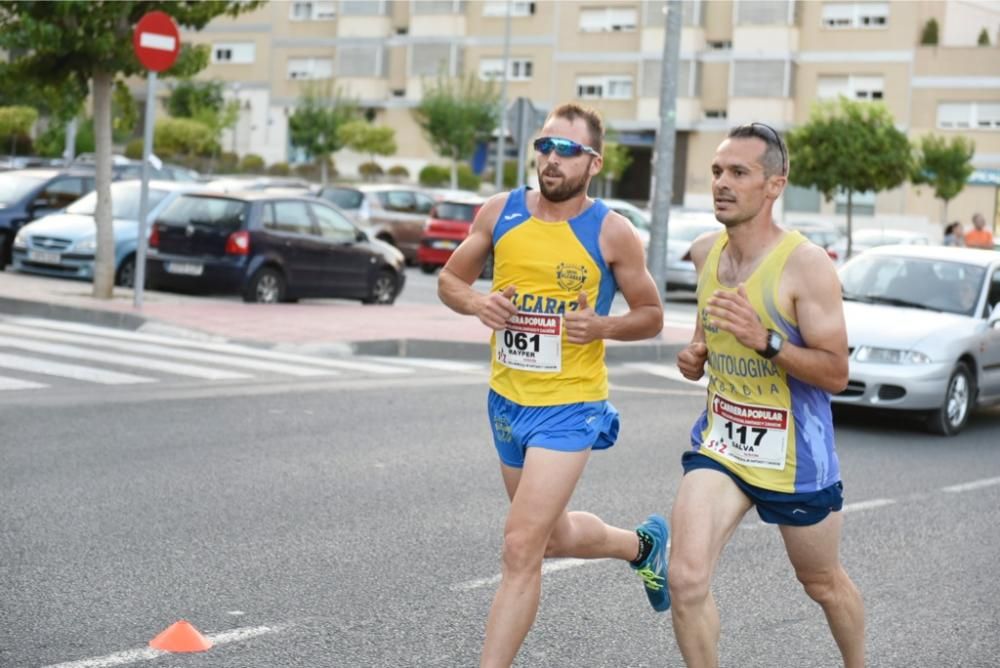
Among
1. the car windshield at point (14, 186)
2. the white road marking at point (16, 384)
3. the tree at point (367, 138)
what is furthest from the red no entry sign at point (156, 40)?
the tree at point (367, 138)

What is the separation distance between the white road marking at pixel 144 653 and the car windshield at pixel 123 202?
17478 mm

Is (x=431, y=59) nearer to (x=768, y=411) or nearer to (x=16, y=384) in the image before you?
(x=16, y=384)

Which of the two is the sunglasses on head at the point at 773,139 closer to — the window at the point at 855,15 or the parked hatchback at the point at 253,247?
the parked hatchback at the point at 253,247

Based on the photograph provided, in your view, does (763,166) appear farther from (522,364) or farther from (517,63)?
(517,63)

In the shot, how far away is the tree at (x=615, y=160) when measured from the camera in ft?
212

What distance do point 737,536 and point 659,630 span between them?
2.14m

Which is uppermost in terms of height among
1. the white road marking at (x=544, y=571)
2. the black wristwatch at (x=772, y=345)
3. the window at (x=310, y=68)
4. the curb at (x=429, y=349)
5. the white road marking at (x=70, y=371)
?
the window at (x=310, y=68)

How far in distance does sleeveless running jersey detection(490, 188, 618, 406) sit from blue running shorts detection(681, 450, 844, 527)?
663 mm

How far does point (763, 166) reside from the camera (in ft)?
16.2

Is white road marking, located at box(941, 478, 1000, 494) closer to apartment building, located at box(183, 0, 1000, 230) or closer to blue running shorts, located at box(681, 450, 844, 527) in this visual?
blue running shorts, located at box(681, 450, 844, 527)

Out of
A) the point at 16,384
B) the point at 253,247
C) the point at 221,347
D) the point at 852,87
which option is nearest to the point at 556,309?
the point at 16,384

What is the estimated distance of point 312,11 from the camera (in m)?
77.7

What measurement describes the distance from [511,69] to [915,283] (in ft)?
194

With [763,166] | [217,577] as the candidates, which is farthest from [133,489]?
[763,166]
